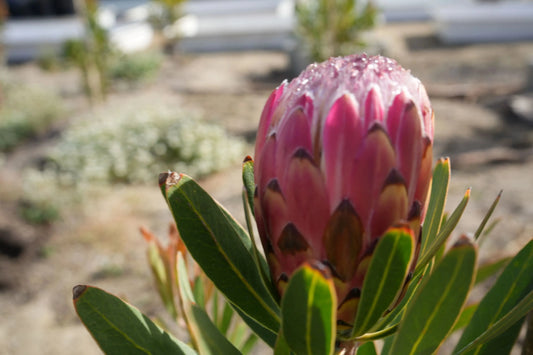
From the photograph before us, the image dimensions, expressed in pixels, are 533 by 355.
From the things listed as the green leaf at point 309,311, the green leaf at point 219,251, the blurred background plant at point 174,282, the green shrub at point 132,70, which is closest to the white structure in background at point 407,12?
the green shrub at point 132,70

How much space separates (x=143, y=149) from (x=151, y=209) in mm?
1450

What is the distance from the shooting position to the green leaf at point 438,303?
490mm

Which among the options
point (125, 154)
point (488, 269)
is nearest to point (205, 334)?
point (488, 269)

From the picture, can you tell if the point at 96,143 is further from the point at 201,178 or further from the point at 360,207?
the point at 360,207

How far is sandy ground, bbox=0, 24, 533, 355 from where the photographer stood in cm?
365

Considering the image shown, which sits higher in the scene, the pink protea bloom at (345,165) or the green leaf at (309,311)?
the pink protea bloom at (345,165)

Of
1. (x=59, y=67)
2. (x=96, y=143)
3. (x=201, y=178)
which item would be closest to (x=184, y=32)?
(x=59, y=67)

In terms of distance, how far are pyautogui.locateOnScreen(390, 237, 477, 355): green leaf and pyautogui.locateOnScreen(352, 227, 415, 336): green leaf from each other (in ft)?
0.08

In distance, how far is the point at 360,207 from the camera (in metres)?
0.55

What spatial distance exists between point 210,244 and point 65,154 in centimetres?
582

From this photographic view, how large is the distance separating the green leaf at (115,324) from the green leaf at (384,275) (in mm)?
265

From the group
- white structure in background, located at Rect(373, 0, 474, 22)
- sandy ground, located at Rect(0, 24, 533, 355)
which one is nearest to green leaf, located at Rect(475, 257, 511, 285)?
sandy ground, located at Rect(0, 24, 533, 355)

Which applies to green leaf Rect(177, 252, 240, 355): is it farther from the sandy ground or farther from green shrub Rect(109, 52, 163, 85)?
green shrub Rect(109, 52, 163, 85)

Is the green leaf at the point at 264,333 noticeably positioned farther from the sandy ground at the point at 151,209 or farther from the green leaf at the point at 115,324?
the sandy ground at the point at 151,209
